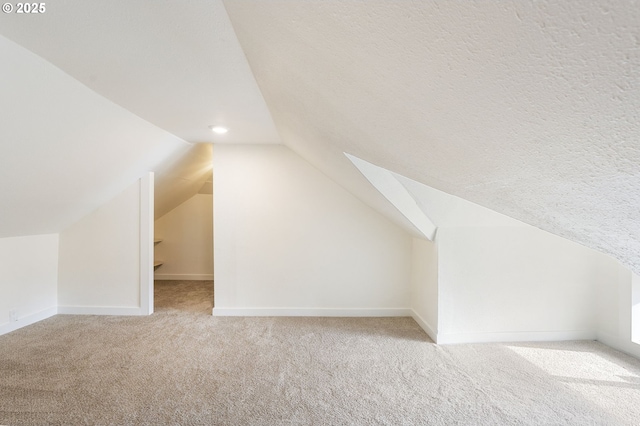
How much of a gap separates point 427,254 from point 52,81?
303 cm

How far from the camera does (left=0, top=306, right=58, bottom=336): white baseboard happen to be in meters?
2.94

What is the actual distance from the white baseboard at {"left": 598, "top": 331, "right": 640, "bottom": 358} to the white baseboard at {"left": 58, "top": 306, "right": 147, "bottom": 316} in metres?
4.48

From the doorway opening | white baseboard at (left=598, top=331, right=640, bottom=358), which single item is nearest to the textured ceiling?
the doorway opening

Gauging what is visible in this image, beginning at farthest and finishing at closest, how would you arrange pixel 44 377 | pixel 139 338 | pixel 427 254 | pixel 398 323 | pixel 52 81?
pixel 398 323 → pixel 427 254 → pixel 139 338 → pixel 44 377 → pixel 52 81

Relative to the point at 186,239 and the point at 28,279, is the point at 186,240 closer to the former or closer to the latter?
the point at 186,239

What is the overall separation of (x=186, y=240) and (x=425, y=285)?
3.99 metres

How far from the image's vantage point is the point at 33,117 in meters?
1.80

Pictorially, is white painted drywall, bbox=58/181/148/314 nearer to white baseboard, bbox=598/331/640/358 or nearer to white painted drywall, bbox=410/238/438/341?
white painted drywall, bbox=410/238/438/341

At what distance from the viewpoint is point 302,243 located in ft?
11.8

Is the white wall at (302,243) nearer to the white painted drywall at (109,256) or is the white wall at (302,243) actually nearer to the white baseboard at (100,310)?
the white painted drywall at (109,256)

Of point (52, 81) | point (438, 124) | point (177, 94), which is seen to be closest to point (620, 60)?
point (438, 124)

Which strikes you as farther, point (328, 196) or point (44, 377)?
point (328, 196)

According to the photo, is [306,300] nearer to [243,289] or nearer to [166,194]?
[243,289]

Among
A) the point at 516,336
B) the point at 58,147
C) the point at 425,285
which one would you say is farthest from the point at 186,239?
the point at 516,336
